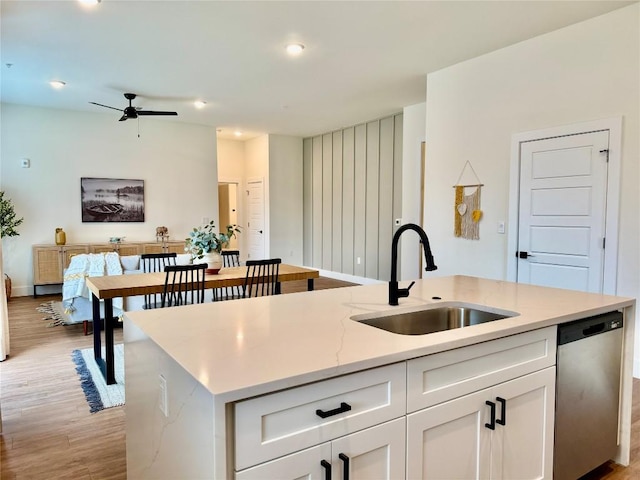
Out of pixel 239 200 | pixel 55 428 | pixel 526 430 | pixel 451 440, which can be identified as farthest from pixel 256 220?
pixel 451 440

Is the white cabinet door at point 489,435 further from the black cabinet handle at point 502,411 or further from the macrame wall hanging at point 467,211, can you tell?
the macrame wall hanging at point 467,211

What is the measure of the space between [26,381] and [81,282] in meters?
1.40

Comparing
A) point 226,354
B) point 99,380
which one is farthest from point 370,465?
point 99,380

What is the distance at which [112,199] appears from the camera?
24.0ft

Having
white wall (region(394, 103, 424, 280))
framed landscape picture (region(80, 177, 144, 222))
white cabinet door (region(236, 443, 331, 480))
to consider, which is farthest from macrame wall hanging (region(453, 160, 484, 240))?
framed landscape picture (region(80, 177, 144, 222))

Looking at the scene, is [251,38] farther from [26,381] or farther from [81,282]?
[26,381]

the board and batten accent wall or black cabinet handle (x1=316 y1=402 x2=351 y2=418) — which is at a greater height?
the board and batten accent wall

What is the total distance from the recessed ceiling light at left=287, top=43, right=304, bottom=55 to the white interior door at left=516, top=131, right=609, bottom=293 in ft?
7.76

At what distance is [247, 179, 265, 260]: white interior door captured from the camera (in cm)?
912

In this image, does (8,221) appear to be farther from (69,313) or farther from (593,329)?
(593,329)

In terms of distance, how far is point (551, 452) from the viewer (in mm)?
1792

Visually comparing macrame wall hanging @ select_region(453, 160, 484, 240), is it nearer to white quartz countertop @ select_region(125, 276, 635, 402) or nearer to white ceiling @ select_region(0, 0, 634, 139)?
white ceiling @ select_region(0, 0, 634, 139)

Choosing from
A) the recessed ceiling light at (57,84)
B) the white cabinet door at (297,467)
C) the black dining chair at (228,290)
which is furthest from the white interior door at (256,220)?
the white cabinet door at (297,467)

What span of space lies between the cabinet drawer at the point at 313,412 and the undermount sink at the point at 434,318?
1.73 ft
